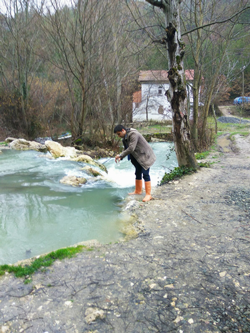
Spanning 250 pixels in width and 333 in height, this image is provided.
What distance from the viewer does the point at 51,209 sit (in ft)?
19.3

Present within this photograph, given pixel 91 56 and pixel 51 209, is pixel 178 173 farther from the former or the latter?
pixel 91 56

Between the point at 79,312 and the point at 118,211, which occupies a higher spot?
the point at 79,312

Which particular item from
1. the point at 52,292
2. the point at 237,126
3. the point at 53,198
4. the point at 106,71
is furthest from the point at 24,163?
the point at 237,126

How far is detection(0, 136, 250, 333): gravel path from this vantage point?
7.64ft

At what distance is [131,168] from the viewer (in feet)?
37.6

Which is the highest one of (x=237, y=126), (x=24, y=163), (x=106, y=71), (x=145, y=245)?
(x=106, y=71)

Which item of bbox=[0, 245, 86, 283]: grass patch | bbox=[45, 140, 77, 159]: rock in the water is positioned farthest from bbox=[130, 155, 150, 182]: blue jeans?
bbox=[45, 140, 77, 159]: rock in the water

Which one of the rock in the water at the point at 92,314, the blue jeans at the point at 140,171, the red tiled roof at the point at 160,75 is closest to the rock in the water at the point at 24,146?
the red tiled roof at the point at 160,75

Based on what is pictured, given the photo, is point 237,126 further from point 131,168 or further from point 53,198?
point 53,198

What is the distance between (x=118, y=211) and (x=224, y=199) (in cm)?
220

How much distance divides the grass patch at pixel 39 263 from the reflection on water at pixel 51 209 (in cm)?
63

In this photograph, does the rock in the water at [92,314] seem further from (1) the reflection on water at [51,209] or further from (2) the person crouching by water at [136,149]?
(2) the person crouching by water at [136,149]

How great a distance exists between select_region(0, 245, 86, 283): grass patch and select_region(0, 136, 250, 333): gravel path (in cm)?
9

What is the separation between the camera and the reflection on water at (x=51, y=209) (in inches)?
169
